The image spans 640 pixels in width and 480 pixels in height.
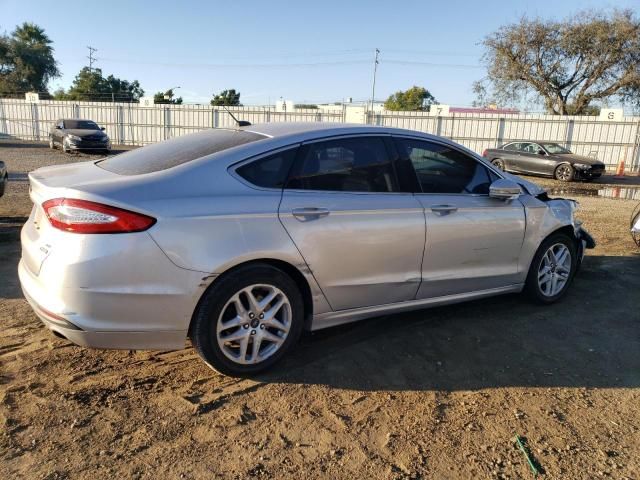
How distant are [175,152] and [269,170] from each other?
73 cm

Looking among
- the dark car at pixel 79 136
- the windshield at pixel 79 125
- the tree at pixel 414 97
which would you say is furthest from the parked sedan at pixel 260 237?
the tree at pixel 414 97

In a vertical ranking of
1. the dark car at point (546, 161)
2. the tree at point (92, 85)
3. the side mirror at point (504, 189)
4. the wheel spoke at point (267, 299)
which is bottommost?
the wheel spoke at point (267, 299)

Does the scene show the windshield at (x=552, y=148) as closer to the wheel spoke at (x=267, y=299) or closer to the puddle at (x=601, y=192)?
the puddle at (x=601, y=192)

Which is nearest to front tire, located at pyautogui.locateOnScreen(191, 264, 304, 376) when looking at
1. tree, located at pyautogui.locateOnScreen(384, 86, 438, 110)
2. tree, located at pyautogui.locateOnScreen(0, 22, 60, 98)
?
tree, located at pyautogui.locateOnScreen(0, 22, 60, 98)

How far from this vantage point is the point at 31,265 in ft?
10.2

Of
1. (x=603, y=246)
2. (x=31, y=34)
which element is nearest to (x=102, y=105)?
(x=603, y=246)

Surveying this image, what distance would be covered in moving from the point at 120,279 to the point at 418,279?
2.11 meters

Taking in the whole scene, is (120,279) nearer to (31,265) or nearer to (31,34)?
(31,265)

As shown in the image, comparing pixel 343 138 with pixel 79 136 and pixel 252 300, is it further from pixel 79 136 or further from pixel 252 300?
pixel 79 136

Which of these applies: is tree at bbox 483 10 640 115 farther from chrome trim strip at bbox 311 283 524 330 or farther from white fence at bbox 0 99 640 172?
chrome trim strip at bbox 311 283 524 330

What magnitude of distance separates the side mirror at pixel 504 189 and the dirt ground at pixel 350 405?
1.07 meters

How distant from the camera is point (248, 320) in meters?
3.20

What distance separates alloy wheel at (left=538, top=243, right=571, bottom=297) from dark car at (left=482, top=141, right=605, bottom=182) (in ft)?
48.1

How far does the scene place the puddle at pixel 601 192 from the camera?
1466 centimetres
